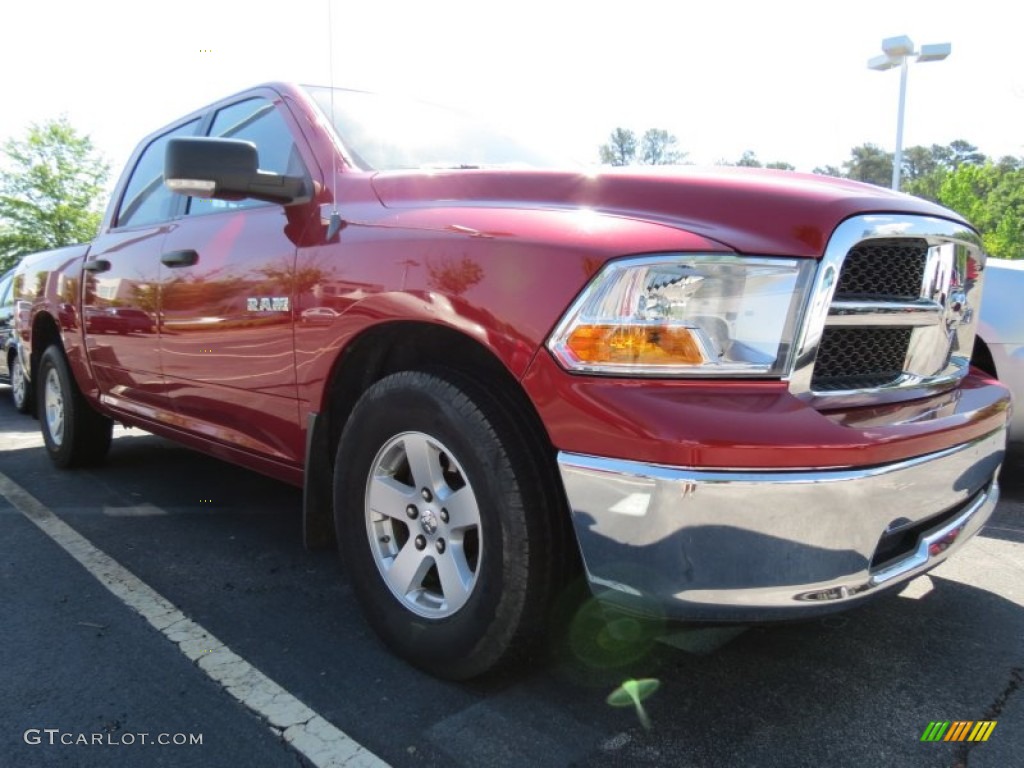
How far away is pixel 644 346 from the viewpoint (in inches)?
70.5

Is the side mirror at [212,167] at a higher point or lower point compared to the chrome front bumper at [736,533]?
higher

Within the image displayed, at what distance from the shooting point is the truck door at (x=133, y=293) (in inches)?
144

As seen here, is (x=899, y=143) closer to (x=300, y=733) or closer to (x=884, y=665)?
(x=884, y=665)

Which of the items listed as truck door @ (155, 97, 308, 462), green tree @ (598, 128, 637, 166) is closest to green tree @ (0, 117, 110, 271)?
green tree @ (598, 128, 637, 166)

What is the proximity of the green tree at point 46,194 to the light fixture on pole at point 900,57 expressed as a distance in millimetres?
32869

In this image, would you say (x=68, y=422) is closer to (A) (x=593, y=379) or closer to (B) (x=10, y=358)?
(A) (x=593, y=379)

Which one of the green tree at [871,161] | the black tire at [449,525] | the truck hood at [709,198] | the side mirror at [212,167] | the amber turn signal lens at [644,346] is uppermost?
the green tree at [871,161]

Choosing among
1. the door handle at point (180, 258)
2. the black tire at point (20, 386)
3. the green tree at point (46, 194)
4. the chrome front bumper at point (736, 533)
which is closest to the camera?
the chrome front bumper at point (736, 533)

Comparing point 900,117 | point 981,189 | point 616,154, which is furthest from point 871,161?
point 616,154

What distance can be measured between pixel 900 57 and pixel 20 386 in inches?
606

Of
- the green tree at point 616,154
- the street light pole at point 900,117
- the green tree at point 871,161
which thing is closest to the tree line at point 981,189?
the green tree at point 871,161

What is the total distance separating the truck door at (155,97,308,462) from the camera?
2779 millimetres

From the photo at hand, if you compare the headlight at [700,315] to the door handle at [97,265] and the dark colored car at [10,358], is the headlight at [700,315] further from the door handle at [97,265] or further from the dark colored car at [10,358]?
the dark colored car at [10,358]

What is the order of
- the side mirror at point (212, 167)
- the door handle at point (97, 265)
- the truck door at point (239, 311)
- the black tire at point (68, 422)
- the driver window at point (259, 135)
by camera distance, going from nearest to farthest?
the side mirror at point (212, 167)
the truck door at point (239, 311)
the driver window at point (259, 135)
the door handle at point (97, 265)
the black tire at point (68, 422)
